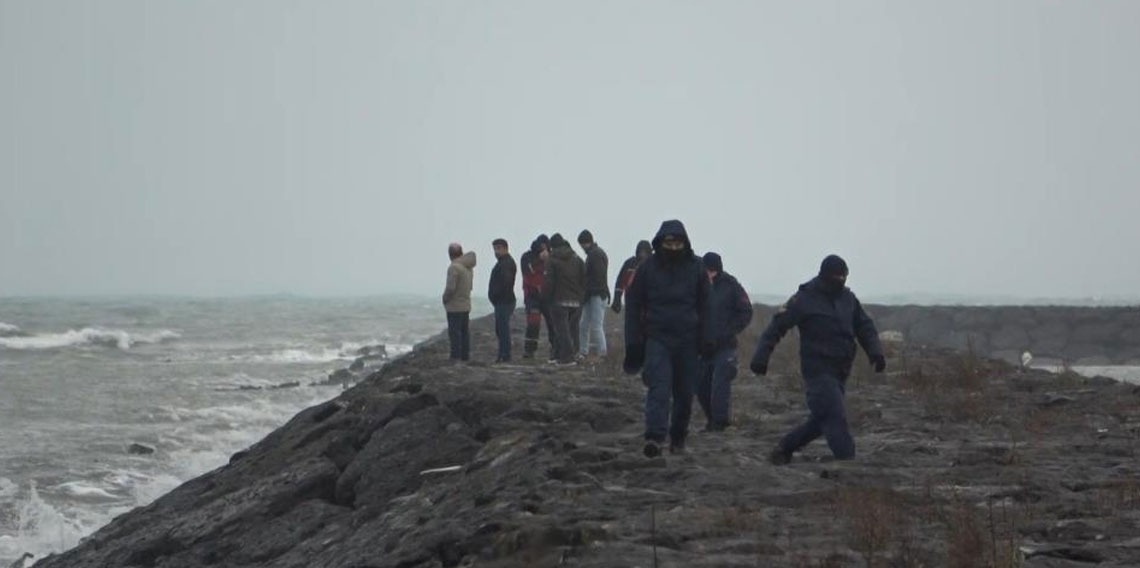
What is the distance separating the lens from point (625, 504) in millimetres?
8516

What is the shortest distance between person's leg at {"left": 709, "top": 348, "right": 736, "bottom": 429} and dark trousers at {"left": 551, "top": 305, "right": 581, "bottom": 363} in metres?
7.60

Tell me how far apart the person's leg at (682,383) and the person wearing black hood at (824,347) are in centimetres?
49

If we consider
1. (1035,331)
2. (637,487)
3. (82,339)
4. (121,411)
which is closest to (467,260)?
(121,411)

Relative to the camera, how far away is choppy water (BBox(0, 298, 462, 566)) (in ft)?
55.0

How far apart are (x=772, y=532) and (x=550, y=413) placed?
574cm

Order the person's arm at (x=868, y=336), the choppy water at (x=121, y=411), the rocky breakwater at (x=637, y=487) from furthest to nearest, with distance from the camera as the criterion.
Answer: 1. the choppy water at (x=121, y=411)
2. the person's arm at (x=868, y=336)
3. the rocky breakwater at (x=637, y=487)

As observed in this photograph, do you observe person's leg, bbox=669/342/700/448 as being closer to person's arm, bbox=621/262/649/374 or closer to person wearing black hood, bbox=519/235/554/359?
person's arm, bbox=621/262/649/374

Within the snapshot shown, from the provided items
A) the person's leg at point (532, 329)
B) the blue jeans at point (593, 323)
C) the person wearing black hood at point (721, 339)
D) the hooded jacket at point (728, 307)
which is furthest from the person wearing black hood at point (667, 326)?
the person's leg at point (532, 329)

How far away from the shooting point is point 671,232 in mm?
10500

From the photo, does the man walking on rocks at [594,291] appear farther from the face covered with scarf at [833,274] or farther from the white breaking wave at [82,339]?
the white breaking wave at [82,339]

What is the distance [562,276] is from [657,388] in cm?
982

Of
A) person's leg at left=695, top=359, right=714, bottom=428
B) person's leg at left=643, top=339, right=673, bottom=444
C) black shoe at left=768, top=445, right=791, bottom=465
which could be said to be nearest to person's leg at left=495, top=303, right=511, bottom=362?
person's leg at left=695, top=359, right=714, bottom=428

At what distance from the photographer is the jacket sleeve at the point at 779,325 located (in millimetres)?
10367

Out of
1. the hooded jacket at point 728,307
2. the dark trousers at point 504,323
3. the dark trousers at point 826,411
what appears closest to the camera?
the dark trousers at point 826,411
